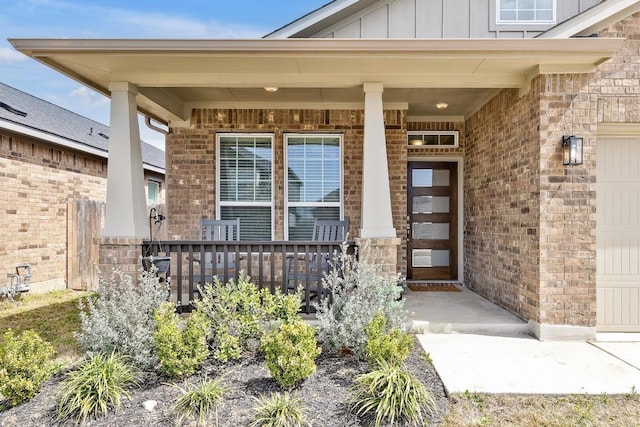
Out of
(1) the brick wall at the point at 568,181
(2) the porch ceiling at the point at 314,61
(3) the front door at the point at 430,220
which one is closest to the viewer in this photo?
(2) the porch ceiling at the point at 314,61

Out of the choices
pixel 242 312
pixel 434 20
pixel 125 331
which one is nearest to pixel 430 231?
pixel 434 20

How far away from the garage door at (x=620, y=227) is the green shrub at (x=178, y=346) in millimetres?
4282

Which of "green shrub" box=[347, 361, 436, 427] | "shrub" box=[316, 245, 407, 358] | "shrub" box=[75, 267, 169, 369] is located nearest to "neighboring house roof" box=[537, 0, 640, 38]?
"shrub" box=[316, 245, 407, 358]

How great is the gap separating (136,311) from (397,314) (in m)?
2.29

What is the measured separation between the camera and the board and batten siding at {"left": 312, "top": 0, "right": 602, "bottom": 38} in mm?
5648

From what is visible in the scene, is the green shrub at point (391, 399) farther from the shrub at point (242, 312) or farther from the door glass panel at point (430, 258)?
the door glass panel at point (430, 258)

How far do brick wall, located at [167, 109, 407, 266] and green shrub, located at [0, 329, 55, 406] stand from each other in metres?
3.19

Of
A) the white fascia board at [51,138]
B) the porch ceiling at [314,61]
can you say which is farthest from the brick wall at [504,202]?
the white fascia board at [51,138]

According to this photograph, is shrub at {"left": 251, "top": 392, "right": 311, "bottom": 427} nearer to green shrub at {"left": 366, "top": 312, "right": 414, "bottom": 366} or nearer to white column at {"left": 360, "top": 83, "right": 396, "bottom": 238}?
green shrub at {"left": 366, "top": 312, "right": 414, "bottom": 366}

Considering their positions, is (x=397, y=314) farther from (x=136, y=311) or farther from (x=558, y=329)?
(x=136, y=311)

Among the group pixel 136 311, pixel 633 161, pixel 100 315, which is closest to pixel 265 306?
pixel 136 311

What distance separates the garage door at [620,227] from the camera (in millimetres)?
4367

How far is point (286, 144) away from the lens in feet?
20.2

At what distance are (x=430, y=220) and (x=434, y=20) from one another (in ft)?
10.7
